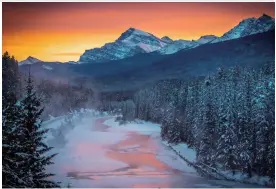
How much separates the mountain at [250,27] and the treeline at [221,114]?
1.61 ft

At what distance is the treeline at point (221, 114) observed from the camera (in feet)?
21.7

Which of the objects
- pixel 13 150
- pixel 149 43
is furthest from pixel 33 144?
pixel 149 43

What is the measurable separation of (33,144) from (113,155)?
120 centimetres

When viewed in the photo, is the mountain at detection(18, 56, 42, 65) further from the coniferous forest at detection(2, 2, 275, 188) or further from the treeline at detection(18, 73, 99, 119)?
the treeline at detection(18, 73, 99, 119)

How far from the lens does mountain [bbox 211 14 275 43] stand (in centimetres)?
668

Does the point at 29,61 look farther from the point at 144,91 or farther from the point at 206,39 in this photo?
the point at 206,39

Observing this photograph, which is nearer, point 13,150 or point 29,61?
point 13,150

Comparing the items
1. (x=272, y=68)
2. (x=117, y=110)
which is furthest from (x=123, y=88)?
(x=272, y=68)

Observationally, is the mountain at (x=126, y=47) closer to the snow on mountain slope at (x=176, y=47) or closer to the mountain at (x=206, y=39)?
the snow on mountain slope at (x=176, y=47)

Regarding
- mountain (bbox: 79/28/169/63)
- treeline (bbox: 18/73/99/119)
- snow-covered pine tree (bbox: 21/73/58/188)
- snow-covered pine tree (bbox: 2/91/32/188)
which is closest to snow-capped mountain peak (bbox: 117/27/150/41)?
mountain (bbox: 79/28/169/63)

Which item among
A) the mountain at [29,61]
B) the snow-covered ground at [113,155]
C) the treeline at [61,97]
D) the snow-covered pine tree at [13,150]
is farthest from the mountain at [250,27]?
the snow-covered pine tree at [13,150]

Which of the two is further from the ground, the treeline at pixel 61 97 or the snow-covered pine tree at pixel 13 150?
the treeline at pixel 61 97

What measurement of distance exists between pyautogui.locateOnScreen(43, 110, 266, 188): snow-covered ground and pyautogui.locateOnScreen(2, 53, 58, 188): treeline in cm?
32

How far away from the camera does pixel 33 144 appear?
6191 millimetres
